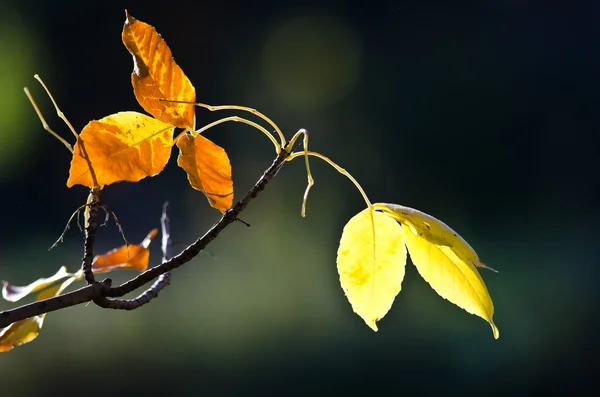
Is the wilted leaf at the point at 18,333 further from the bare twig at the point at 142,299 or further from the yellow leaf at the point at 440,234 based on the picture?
the yellow leaf at the point at 440,234

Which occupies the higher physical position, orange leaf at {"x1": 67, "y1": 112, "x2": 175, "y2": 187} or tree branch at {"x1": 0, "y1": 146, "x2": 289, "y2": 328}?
orange leaf at {"x1": 67, "y1": 112, "x2": 175, "y2": 187}

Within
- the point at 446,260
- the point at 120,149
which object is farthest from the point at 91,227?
the point at 446,260

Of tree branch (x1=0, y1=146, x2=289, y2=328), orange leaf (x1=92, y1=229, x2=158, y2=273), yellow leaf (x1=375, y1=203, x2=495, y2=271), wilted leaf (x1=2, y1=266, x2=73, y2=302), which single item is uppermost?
yellow leaf (x1=375, y1=203, x2=495, y2=271)

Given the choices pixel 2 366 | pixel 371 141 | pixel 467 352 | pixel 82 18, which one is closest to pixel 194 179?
pixel 2 366

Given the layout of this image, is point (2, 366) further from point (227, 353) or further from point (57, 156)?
point (57, 156)

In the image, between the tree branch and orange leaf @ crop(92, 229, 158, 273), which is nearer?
the tree branch

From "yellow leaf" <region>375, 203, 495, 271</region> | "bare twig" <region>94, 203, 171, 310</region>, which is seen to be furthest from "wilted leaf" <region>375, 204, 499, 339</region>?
"bare twig" <region>94, 203, 171, 310</region>

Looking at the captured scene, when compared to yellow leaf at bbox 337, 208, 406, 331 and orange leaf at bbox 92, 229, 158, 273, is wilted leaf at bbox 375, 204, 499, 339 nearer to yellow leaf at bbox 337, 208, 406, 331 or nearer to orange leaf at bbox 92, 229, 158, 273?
yellow leaf at bbox 337, 208, 406, 331
